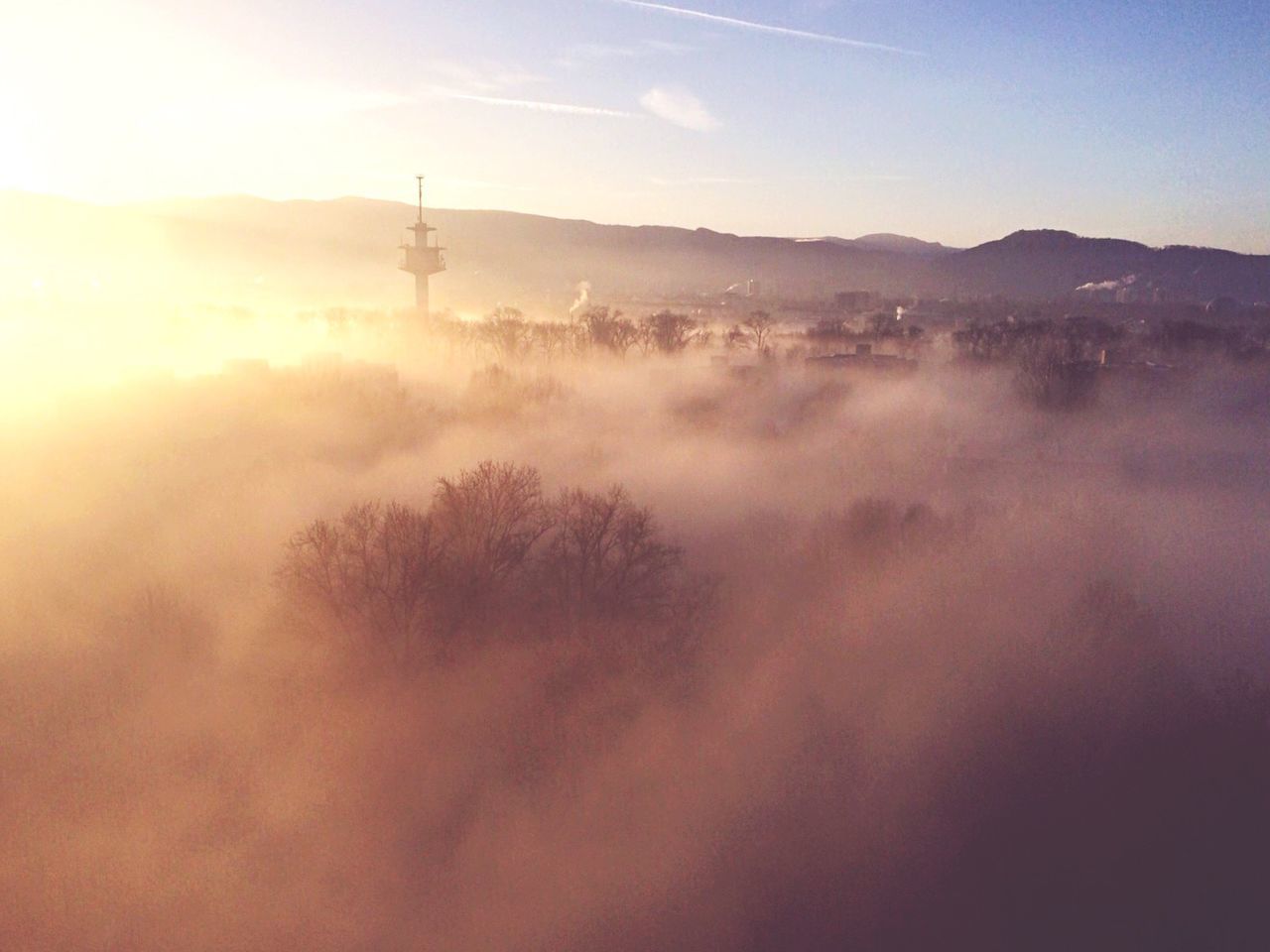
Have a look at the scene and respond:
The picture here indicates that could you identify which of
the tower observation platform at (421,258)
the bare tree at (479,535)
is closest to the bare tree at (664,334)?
the tower observation platform at (421,258)

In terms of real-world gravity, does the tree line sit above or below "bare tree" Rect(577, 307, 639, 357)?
below

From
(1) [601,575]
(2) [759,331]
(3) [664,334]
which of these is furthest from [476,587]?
(2) [759,331]

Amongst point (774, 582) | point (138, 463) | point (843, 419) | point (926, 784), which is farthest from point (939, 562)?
point (138, 463)

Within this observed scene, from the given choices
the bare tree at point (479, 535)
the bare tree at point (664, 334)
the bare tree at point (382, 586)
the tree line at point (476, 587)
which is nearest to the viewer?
the bare tree at point (382, 586)

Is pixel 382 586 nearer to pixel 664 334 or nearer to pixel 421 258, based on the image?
pixel 664 334

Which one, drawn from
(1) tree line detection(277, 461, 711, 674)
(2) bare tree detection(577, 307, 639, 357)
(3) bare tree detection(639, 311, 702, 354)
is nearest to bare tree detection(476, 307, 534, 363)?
(2) bare tree detection(577, 307, 639, 357)

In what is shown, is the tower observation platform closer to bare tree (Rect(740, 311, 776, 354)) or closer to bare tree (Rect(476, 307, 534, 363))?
bare tree (Rect(476, 307, 534, 363))

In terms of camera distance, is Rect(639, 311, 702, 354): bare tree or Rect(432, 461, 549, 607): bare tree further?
Rect(639, 311, 702, 354): bare tree

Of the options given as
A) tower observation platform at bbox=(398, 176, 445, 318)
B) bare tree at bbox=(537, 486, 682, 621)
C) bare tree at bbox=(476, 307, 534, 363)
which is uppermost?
tower observation platform at bbox=(398, 176, 445, 318)

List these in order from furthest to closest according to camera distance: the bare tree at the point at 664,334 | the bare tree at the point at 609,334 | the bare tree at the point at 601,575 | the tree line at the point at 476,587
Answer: the bare tree at the point at 664,334 → the bare tree at the point at 609,334 → the bare tree at the point at 601,575 → the tree line at the point at 476,587

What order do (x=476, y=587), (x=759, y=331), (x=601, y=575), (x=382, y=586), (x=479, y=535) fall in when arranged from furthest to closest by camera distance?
(x=759, y=331) → (x=601, y=575) → (x=479, y=535) → (x=476, y=587) → (x=382, y=586)

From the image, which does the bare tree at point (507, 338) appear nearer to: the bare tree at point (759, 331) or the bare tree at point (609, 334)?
the bare tree at point (609, 334)
